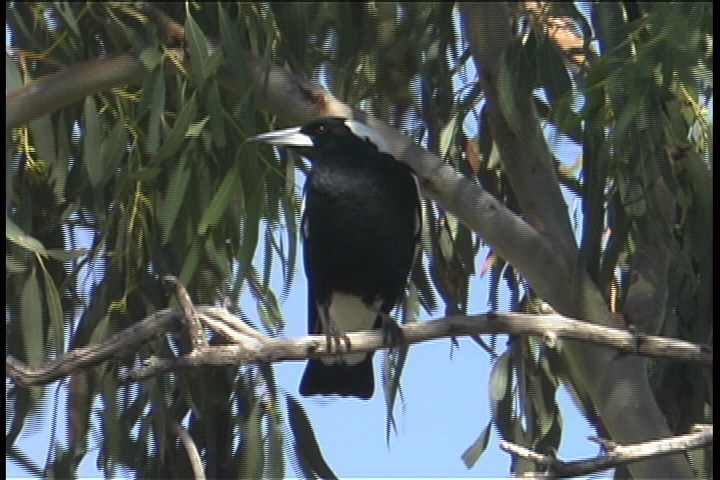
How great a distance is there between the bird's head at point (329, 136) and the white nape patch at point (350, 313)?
324mm

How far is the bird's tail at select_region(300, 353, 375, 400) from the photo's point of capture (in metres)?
2.97

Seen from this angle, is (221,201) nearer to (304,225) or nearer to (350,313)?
(304,225)

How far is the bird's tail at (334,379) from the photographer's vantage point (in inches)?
117

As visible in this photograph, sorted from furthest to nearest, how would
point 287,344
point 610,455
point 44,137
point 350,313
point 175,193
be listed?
1. point 350,313
2. point 44,137
3. point 175,193
4. point 287,344
5. point 610,455

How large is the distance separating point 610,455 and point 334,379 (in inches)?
40.4

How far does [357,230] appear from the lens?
9.68ft

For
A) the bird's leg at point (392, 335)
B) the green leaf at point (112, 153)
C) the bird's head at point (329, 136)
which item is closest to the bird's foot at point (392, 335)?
the bird's leg at point (392, 335)

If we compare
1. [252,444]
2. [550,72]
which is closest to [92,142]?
[252,444]

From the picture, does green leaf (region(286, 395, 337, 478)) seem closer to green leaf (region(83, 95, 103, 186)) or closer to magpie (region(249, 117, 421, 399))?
magpie (region(249, 117, 421, 399))

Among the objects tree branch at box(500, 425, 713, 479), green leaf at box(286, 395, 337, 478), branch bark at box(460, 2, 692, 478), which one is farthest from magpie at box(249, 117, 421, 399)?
tree branch at box(500, 425, 713, 479)

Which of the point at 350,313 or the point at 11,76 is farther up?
the point at 11,76

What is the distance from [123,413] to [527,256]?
2.75 feet

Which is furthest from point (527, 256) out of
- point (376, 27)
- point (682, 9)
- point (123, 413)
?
point (123, 413)

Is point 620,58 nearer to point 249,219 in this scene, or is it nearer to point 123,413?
point 249,219
